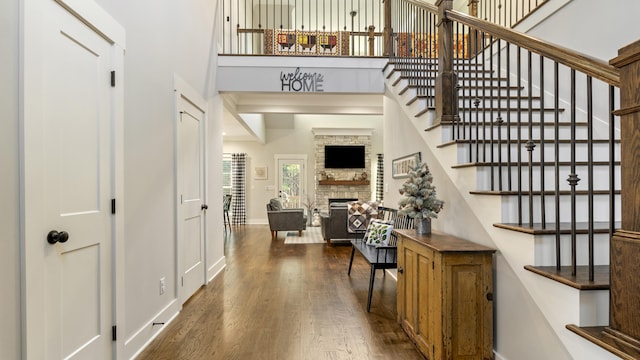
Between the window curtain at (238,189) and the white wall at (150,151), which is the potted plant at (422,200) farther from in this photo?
the window curtain at (238,189)

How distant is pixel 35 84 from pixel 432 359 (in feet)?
8.32

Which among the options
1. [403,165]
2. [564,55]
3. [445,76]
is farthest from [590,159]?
[403,165]

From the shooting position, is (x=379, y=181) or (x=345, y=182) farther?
(x=379, y=181)

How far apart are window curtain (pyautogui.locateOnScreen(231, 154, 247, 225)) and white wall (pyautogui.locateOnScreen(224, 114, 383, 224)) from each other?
23cm

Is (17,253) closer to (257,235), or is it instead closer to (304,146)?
(257,235)

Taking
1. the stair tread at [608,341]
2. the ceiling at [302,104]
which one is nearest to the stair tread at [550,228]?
the stair tread at [608,341]

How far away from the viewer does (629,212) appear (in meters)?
1.06

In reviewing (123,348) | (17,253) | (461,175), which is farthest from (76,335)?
(461,175)

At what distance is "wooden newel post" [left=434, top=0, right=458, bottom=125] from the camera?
2.59 meters

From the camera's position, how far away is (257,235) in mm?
7930

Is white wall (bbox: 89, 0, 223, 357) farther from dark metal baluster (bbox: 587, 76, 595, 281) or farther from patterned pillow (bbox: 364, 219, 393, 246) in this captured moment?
dark metal baluster (bbox: 587, 76, 595, 281)

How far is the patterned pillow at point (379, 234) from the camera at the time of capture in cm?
384

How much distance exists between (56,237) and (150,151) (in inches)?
44.5

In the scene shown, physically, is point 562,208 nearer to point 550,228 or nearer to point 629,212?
point 550,228
